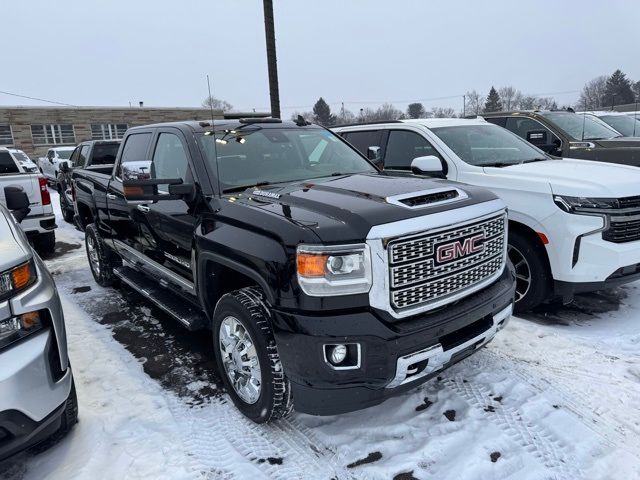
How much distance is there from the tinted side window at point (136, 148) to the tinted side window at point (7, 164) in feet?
13.8

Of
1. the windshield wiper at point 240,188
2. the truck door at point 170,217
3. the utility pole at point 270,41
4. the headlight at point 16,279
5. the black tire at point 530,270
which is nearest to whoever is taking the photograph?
the headlight at point 16,279

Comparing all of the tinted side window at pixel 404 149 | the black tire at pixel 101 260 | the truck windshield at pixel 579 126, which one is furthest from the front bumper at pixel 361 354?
the truck windshield at pixel 579 126

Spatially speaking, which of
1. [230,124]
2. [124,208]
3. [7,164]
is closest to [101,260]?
[124,208]

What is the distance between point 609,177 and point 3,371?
196 inches

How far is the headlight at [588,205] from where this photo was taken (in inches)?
165

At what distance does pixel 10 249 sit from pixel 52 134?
41.0 metres

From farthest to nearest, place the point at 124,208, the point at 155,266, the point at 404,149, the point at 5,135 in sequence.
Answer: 1. the point at 5,135
2. the point at 404,149
3. the point at 124,208
4. the point at 155,266

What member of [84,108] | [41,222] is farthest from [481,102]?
[41,222]

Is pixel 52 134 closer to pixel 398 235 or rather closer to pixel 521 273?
pixel 521 273

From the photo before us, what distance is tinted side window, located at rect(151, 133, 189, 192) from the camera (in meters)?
3.87

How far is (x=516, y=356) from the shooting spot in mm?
3838

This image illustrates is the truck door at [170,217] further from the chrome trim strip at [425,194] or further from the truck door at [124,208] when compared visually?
the chrome trim strip at [425,194]

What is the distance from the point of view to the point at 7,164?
8.25 metres

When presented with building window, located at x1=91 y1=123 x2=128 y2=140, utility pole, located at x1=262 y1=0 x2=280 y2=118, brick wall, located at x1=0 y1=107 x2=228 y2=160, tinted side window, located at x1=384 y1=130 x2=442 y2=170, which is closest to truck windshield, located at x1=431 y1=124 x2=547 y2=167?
tinted side window, located at x1=384 y1=130 x2=442 y2=170
